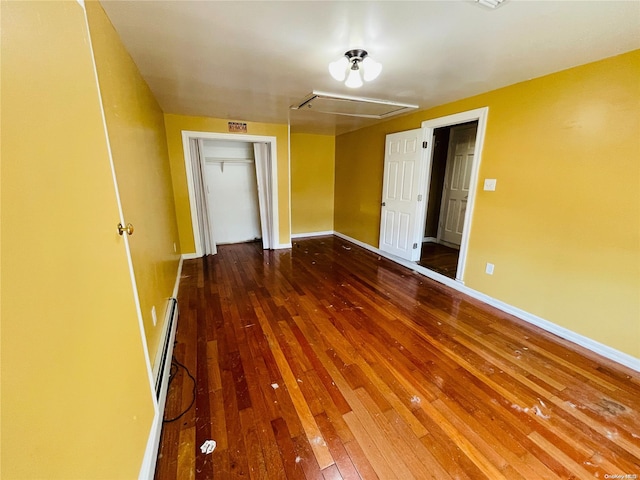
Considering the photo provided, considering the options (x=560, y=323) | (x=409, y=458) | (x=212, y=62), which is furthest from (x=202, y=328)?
(x=560, y=323)

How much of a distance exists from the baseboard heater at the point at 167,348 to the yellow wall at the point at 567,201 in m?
3.19

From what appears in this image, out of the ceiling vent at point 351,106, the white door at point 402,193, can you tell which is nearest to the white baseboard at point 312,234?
the white door at point 402,193

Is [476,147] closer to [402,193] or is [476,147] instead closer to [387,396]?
[402,193]

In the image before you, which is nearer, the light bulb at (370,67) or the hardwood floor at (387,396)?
the hardwood floor at (387,396)

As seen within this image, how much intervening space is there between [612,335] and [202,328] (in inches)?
136

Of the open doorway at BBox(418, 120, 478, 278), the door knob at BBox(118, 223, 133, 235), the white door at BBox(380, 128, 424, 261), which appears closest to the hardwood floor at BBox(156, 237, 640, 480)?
the door knob at BBox(118, 223, 133, 235)

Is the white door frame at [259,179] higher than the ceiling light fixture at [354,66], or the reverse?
the ceiling light fixture at [354,66]

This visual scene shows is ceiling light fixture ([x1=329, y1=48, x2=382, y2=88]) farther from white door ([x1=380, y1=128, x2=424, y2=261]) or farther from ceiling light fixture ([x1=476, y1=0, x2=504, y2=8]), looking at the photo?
white door ([x1=380, y1=128, x2=424, y2=261])

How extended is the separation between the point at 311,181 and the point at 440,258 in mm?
3098

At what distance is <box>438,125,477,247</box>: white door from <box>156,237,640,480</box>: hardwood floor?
2332 millimetres

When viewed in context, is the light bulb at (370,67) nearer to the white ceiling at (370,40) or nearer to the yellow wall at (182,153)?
the white ceiling at (370,40)

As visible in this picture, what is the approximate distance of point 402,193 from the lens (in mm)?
3869

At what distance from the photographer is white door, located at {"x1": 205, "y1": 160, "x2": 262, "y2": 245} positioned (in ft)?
15.8

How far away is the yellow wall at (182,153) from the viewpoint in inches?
150
